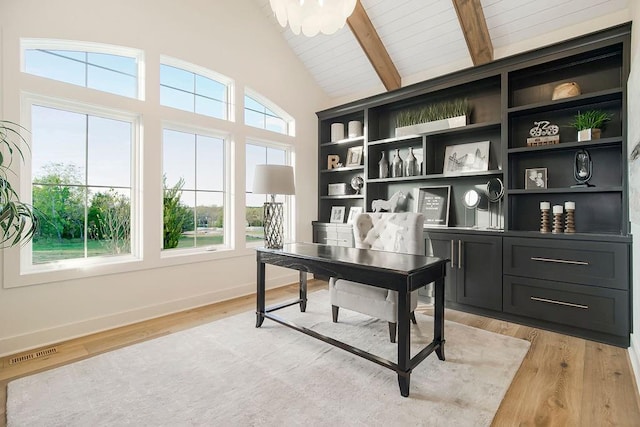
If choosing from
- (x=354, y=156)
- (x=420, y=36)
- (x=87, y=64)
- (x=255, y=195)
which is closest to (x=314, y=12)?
(x=420, y=36)

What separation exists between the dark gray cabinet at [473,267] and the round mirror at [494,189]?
1.55 feet

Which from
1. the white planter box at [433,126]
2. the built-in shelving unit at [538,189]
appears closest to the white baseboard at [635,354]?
the built-in shelving unit at [538,189]

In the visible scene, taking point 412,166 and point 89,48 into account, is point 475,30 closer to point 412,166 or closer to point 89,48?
point 412,166

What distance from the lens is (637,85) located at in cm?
194

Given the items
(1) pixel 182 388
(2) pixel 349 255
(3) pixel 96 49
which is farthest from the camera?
(3) pixel 96 49

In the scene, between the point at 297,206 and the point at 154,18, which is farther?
the point at 297,206

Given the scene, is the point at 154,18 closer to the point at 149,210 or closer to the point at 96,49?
the point at 96,49

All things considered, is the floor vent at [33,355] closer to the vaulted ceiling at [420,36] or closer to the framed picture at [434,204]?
the framed picture at [434,204]

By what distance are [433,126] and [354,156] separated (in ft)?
4.11

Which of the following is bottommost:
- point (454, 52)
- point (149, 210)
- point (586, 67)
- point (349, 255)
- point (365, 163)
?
point (349, 255)

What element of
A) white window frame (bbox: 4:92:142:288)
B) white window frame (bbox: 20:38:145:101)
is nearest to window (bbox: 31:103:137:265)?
white window frame (bbox: 4:92:142:288)

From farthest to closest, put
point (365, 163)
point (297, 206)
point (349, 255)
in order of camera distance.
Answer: point (297, 206) → point (365, 163) → point (349, 255)

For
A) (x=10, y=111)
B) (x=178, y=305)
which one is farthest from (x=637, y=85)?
(x=10, y=111)

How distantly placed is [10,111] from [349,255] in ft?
8.85
